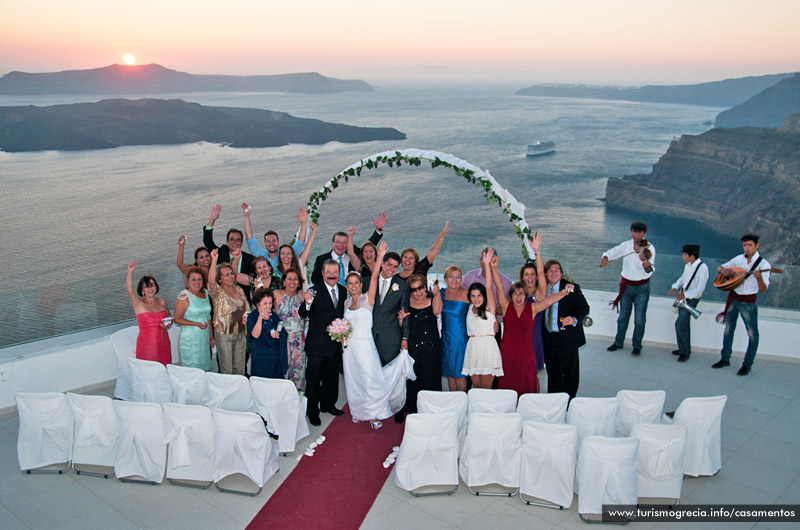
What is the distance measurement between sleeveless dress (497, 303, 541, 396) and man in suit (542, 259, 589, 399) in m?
0.25

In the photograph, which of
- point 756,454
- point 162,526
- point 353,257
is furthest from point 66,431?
point 756,454

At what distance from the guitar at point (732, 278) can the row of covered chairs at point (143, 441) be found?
5316 mm

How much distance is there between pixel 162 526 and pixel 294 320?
2.13 meters

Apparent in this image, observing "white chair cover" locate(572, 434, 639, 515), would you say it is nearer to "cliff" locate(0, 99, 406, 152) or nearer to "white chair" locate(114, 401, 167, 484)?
"white chair" locate(114, 401, 167, 484)

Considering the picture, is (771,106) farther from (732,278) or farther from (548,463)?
(548,463)

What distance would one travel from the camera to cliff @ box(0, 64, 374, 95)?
68.4 metres

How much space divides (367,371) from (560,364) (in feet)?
6.29

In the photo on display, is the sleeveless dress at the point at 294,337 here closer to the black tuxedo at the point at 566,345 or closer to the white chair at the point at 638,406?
the black tuxedo at the point at 566,345

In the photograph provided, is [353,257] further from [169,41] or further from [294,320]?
[169,41]

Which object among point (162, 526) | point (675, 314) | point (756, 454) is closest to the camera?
point (162, 526)

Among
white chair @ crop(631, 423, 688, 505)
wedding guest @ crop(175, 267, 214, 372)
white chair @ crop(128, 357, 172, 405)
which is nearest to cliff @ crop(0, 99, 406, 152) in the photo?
wedding guest @ crop(175, 267, 214, 372)

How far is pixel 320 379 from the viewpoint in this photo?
621cm

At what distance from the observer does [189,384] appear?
216 inches

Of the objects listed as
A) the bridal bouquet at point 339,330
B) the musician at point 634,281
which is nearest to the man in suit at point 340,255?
the bridal bouquet at point 339,330
